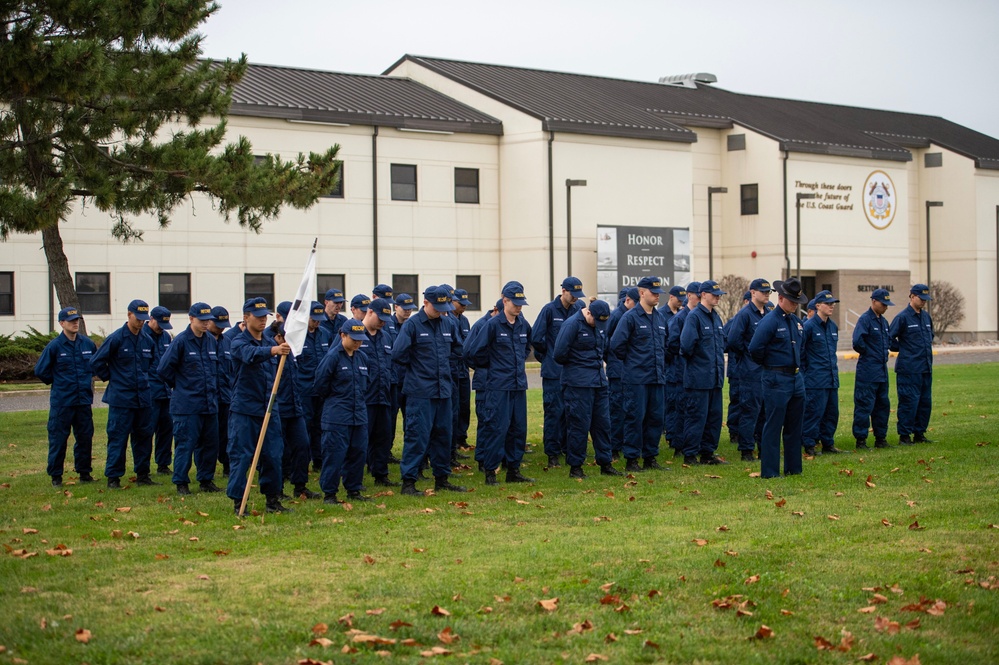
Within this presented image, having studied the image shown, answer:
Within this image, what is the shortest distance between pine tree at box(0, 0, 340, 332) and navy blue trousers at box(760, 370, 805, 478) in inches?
396

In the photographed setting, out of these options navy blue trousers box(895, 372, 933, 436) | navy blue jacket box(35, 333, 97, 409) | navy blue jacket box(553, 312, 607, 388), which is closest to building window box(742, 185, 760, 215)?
navy blue trousers box(895, 372, 933, 436)

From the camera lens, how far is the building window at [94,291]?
111 feet

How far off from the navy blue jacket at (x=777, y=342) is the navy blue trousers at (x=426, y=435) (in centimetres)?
343

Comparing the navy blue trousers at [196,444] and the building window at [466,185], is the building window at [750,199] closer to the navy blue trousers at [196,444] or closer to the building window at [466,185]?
the building window at [466,185]

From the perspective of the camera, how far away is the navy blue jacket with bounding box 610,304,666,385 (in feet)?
47.4

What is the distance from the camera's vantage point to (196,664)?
639 cm

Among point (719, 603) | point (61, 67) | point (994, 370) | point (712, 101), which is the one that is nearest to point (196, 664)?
point (719, 603)

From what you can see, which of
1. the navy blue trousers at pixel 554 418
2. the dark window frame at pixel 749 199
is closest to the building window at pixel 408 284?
the dark window frame at pixel 749 199

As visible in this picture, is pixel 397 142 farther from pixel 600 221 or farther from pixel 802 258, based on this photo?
pixel 802 258

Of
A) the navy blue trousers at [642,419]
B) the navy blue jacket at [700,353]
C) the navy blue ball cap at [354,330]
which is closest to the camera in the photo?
the navy blue ball cap at [354,330]

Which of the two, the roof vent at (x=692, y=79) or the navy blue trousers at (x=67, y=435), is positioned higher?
the roof vent at (x=692, y=79)

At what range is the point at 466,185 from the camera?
39906 millimetres

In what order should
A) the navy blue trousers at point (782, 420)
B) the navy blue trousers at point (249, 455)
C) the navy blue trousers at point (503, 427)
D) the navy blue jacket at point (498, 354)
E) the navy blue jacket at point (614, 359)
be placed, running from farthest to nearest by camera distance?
1. the navy blue jacket at point (614, 359)
2. the navy blue jacket at point (498, 354)
3. the navy blue trousers at point (503, 427)
4. the navy blue trousers at point (782, 420)
5. the navy blue trousers at point (249, 455)

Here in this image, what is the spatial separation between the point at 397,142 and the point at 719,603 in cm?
3191
